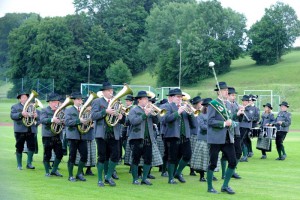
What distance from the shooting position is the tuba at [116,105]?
33.5 feet

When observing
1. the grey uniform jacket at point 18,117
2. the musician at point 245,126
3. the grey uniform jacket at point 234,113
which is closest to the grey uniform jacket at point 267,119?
the musician at point 245,126

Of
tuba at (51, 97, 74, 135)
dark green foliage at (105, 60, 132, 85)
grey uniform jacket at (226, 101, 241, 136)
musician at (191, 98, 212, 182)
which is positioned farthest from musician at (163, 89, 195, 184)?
dark green foliage at (105, 60, 132, 85)

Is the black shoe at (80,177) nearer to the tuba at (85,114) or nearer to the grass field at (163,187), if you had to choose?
the grass field at (163,187)

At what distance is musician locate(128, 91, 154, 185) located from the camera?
34.8 ft

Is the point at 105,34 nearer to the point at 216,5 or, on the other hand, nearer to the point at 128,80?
the point at 128,80

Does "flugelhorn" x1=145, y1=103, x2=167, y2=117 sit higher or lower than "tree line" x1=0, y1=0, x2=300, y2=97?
lower

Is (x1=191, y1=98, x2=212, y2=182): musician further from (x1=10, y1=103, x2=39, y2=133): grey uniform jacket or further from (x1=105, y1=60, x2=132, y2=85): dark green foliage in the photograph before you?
(x1=105, y1=60, x2=132, y2=85): dark green foliage

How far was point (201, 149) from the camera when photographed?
11805 mm

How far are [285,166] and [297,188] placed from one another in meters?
4.65

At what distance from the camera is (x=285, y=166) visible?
50.6ft

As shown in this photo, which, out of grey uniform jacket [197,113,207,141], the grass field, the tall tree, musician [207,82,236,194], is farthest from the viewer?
the tall tree

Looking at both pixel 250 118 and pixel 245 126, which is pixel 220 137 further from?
pixel 250 118

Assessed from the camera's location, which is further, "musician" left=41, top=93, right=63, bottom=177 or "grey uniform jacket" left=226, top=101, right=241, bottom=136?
"musician" left=41, top=93, right=63, bottom=177

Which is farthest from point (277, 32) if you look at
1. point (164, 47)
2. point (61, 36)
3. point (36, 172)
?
point (36, 172)
